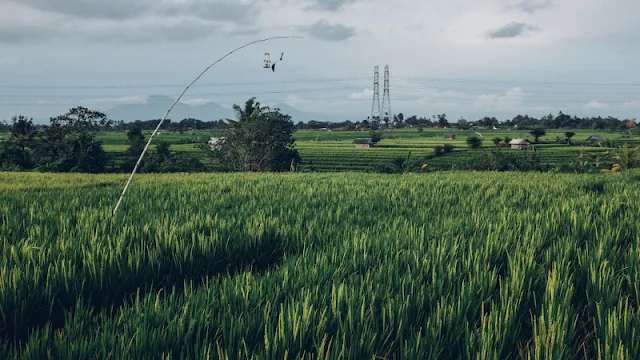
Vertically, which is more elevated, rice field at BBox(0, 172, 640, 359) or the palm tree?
rice field at BBox(0, 172, 640, 359)

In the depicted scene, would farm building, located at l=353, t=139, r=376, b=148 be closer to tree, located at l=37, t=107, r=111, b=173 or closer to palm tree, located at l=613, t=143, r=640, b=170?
tree, located at l=37, t=107, r=111, b=173

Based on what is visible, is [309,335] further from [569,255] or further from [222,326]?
[569,255]

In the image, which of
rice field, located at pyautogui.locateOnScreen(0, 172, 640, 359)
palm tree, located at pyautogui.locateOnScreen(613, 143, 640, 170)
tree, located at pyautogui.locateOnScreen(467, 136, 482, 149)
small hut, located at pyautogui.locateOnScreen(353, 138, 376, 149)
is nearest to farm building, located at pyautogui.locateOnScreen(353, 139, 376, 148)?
small hut, located at pyautogui.locateOnScreen(353, 138, 376, 149)

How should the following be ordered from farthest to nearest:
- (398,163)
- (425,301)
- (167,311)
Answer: (398,163)
(425,301)
(167,311)

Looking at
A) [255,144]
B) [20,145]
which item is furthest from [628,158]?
[20,145]

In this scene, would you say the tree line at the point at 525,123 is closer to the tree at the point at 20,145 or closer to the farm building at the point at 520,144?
the farm building at the point at 520,144

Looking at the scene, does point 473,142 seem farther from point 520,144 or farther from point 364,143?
point 364,143

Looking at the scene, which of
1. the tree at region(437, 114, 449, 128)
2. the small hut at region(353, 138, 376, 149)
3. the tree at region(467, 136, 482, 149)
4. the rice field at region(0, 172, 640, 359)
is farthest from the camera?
the tree at region(437, 114, 449, 128)

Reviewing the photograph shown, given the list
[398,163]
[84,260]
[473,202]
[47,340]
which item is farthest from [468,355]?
[398,163]

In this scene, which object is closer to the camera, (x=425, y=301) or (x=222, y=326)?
(x=222, y=326)
